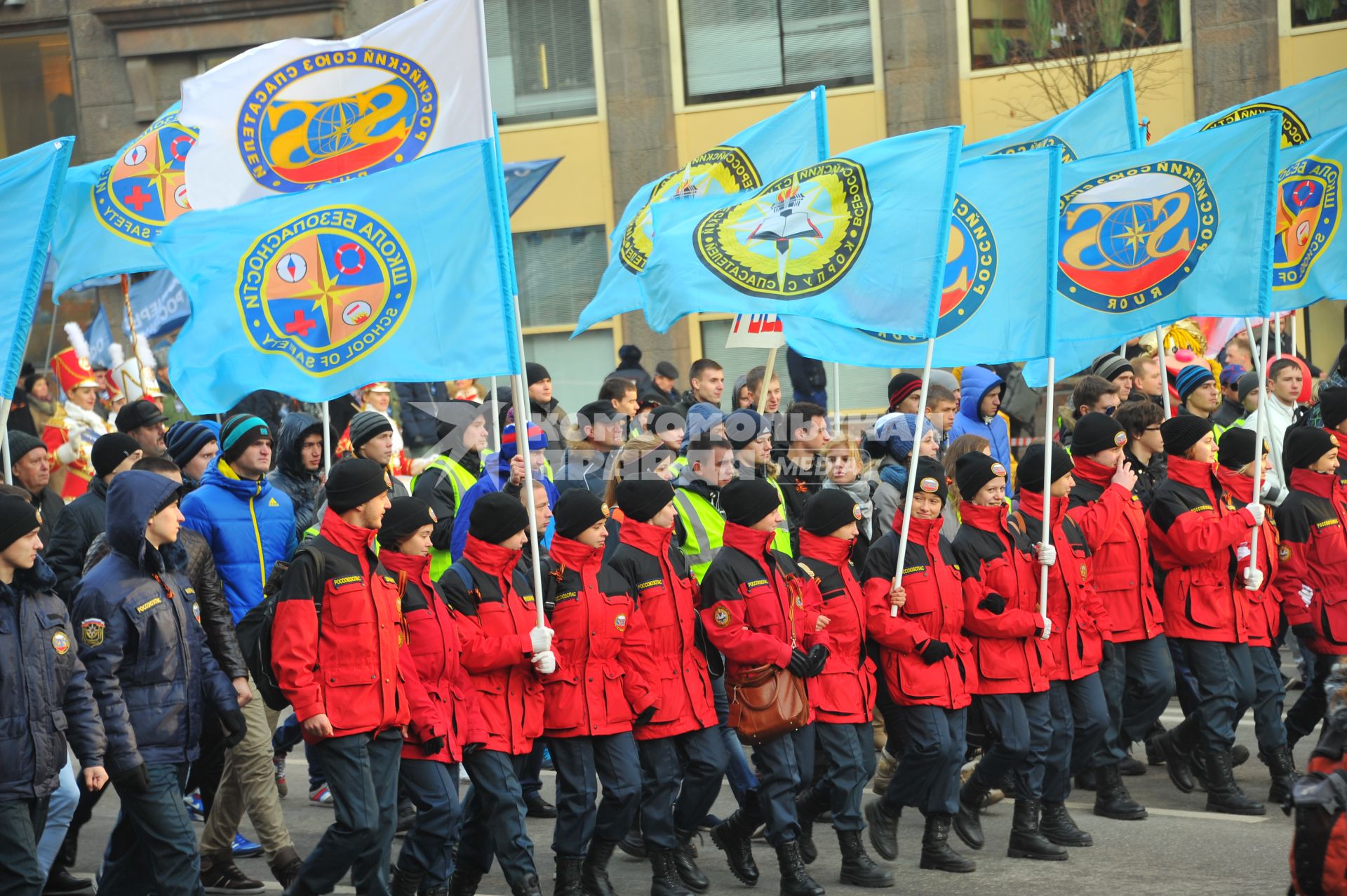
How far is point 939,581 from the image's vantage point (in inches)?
313

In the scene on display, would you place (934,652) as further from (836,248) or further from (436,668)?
(436,668)

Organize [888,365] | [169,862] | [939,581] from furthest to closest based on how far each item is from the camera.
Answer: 1. [888,365]
2. [939,581]
3. [169,862]

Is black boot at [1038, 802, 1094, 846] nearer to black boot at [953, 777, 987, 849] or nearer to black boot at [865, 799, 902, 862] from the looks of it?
black boot at [953, 777, 987, 849]

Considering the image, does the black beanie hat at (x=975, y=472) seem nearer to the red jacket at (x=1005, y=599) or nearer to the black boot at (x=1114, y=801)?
the red jacket at (x=1005, y=599)

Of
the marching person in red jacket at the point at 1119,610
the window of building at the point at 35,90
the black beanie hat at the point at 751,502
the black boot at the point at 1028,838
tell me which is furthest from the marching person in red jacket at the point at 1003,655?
the window of building at the point at 35,90

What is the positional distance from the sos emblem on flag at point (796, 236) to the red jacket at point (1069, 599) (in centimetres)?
161

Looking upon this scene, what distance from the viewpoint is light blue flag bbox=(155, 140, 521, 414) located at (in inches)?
284

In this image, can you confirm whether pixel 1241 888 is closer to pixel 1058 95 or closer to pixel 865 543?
pixel 865 543

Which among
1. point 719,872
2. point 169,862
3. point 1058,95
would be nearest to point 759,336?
point 719,872

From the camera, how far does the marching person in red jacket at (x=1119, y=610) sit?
8570 millimetres

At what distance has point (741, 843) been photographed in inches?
303

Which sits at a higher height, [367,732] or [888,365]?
[888,365]

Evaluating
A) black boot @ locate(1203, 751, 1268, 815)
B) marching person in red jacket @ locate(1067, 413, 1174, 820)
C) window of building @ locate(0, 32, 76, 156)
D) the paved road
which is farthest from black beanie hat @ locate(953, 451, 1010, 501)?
window of building @ locate(0, 32, 76, 156)

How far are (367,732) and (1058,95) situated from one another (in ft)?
48.5
